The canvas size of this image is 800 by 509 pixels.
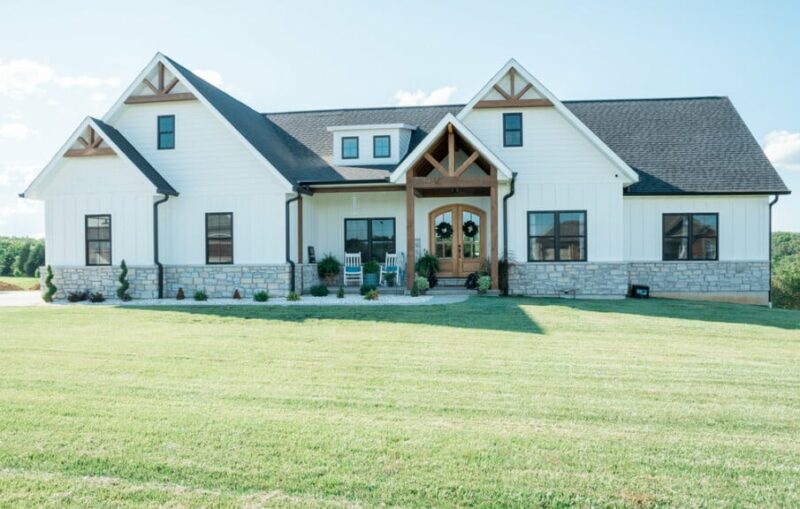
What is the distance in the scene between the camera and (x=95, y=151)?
18156mm

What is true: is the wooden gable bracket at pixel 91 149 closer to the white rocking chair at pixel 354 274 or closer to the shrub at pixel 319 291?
the shrub at pixel 319 291

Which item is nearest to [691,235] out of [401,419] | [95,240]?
[401,419]

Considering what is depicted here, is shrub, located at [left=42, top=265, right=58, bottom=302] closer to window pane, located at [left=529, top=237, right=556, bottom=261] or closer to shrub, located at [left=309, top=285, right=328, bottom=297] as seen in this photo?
shrub, located at [left=309, top=285, right=328, bottom=297]

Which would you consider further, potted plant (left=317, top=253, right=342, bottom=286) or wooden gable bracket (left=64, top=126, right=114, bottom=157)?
potted plant (left=317, top=253, right=342, bottom=286)

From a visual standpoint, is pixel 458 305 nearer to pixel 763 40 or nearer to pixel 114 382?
pixel 114 382

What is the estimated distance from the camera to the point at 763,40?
1584 centimetres

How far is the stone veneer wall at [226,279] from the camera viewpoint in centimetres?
1817

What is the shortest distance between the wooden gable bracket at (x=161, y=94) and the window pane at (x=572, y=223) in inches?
432

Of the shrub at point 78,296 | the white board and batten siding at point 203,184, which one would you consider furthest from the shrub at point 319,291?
the shrub at point 78,296

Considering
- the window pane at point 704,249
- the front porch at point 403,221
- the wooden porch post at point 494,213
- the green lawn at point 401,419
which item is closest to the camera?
the green lawn at point 401,419

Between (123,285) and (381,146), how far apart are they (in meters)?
8.58

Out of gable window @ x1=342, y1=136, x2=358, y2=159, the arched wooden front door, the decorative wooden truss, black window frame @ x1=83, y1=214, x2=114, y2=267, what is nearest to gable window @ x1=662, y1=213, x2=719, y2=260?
the decorative wooden truss

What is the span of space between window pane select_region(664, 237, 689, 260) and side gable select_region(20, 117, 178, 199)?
1421 centimetres

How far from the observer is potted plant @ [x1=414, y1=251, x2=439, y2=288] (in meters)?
18.8
